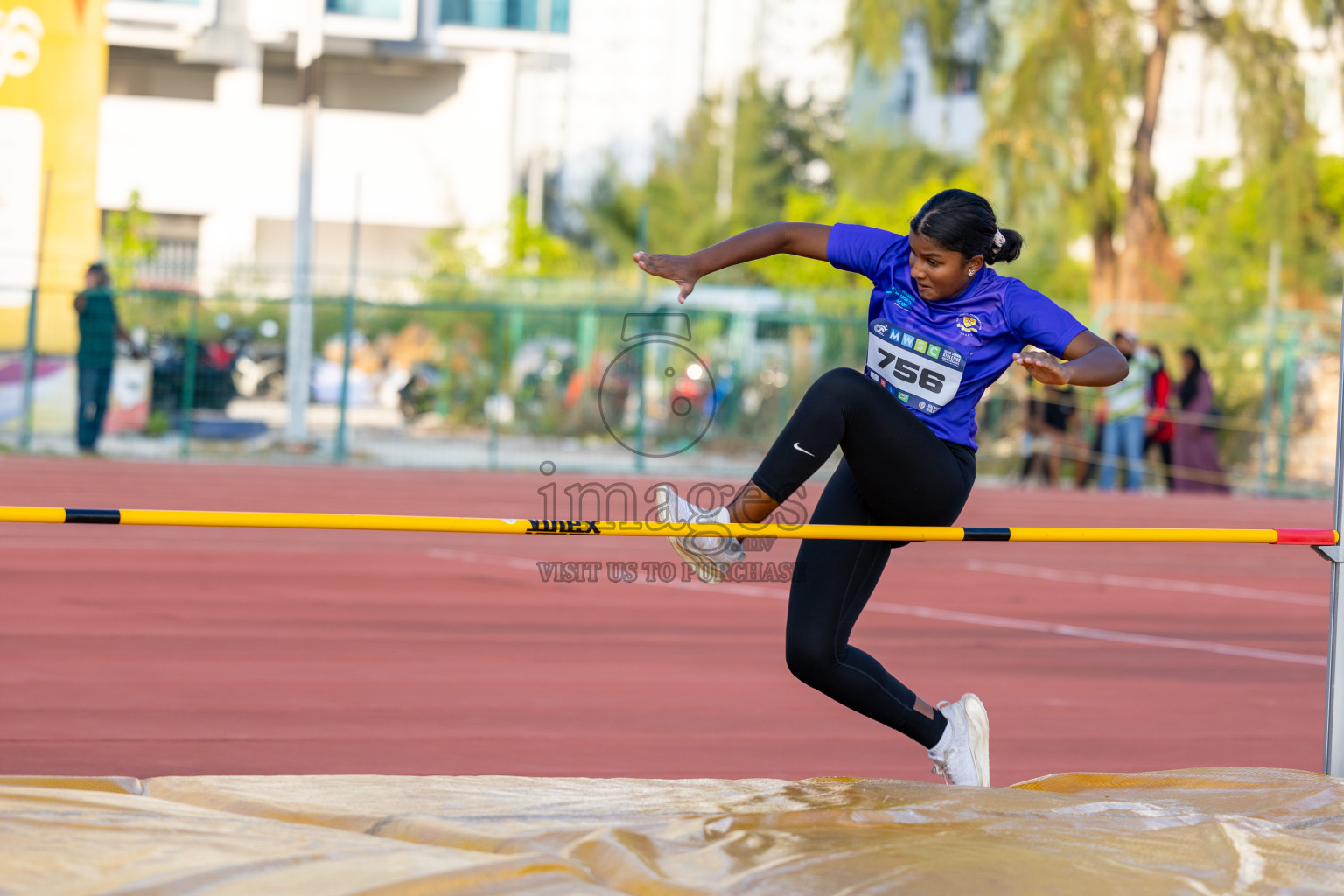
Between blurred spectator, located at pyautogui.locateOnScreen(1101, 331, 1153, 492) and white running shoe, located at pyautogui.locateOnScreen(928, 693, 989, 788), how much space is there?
1258cm

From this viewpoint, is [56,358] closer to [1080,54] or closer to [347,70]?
[1080,54]

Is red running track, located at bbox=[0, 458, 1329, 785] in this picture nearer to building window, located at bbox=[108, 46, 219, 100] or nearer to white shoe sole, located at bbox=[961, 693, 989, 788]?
white shoe sole, located at bbox=[961, 693, 989, 788]

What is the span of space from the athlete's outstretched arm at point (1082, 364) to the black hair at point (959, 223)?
0.30 m

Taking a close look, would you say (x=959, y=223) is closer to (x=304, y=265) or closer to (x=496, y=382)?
(x=496, y=382)

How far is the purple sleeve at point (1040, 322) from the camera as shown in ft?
11.9

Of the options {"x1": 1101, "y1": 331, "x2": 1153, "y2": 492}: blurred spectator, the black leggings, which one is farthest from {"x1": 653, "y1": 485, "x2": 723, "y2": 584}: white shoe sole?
{"x1": 1101, "y1": 331, "x2": 1153, "y2": 492}: blurred spectator

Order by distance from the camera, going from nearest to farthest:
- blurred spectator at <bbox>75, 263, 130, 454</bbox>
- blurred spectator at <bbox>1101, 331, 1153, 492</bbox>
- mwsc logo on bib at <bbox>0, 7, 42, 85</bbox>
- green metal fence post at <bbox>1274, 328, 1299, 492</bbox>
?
1. blurred spectator at <bbox>75, 263, 130, 454</bbox>
2. blurred spectator at <bbox>1101, 331, 1153, 492</bbox>
3. mwsc logo on bib at <bbox>0, 7, 42, 85</bbox>
4. green metal fence post at <bbox>1274, 328, 1299, 492</bbox>

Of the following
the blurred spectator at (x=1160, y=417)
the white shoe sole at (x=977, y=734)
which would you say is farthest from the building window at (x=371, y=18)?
the white shoe sole at (x=977, y=734)

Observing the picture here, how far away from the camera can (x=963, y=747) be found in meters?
4.03

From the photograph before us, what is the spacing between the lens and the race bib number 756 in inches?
146

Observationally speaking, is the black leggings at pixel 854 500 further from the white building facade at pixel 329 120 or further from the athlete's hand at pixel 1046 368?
the white building facade at pixel 329 120

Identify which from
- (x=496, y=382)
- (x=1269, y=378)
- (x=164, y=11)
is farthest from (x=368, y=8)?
(x=1269, y=378)

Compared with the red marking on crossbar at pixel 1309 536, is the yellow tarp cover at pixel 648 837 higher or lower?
lower

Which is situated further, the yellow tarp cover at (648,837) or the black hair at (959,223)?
the black hair at (959,223)
